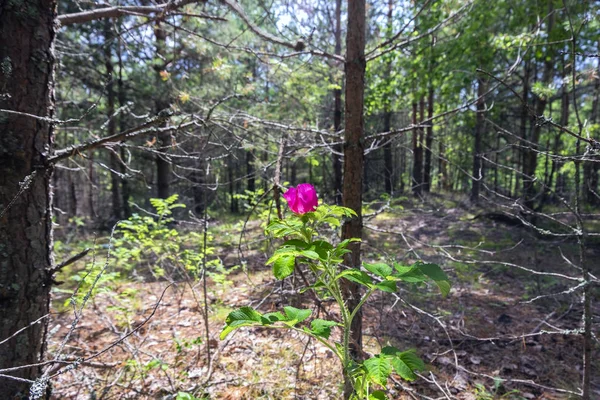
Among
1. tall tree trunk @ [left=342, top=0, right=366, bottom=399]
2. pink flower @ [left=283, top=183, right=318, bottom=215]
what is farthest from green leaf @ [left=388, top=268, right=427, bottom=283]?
tall tree trunk @ [left=342, top=0, right=366, bottom=399]

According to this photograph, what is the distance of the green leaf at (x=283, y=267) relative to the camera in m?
0.93

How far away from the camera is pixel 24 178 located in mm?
1653

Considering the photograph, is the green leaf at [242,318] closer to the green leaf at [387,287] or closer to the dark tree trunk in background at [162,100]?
the green leaf at [387,287]

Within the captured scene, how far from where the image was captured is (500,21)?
5.00m

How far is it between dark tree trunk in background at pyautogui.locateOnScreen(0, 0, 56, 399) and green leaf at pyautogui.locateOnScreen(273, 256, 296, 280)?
4.79 ft

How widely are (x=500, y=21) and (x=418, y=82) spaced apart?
70.3 inches

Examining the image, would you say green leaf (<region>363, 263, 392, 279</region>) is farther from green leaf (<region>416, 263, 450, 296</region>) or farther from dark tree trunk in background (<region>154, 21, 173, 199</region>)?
dark tree trunk in background (<region>154, 21, 173, 199</region>)

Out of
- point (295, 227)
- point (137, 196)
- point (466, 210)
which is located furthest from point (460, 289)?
point (137, 196)

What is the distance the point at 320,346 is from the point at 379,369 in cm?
245

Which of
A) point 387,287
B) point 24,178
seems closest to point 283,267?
point 387,287

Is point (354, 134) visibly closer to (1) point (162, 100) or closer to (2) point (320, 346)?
(2) point (320, 346)

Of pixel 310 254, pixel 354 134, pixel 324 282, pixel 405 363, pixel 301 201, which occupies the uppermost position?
pixel 354 134

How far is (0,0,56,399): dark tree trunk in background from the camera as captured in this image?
1596mm

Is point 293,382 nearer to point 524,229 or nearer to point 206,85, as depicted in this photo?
point 524,229
